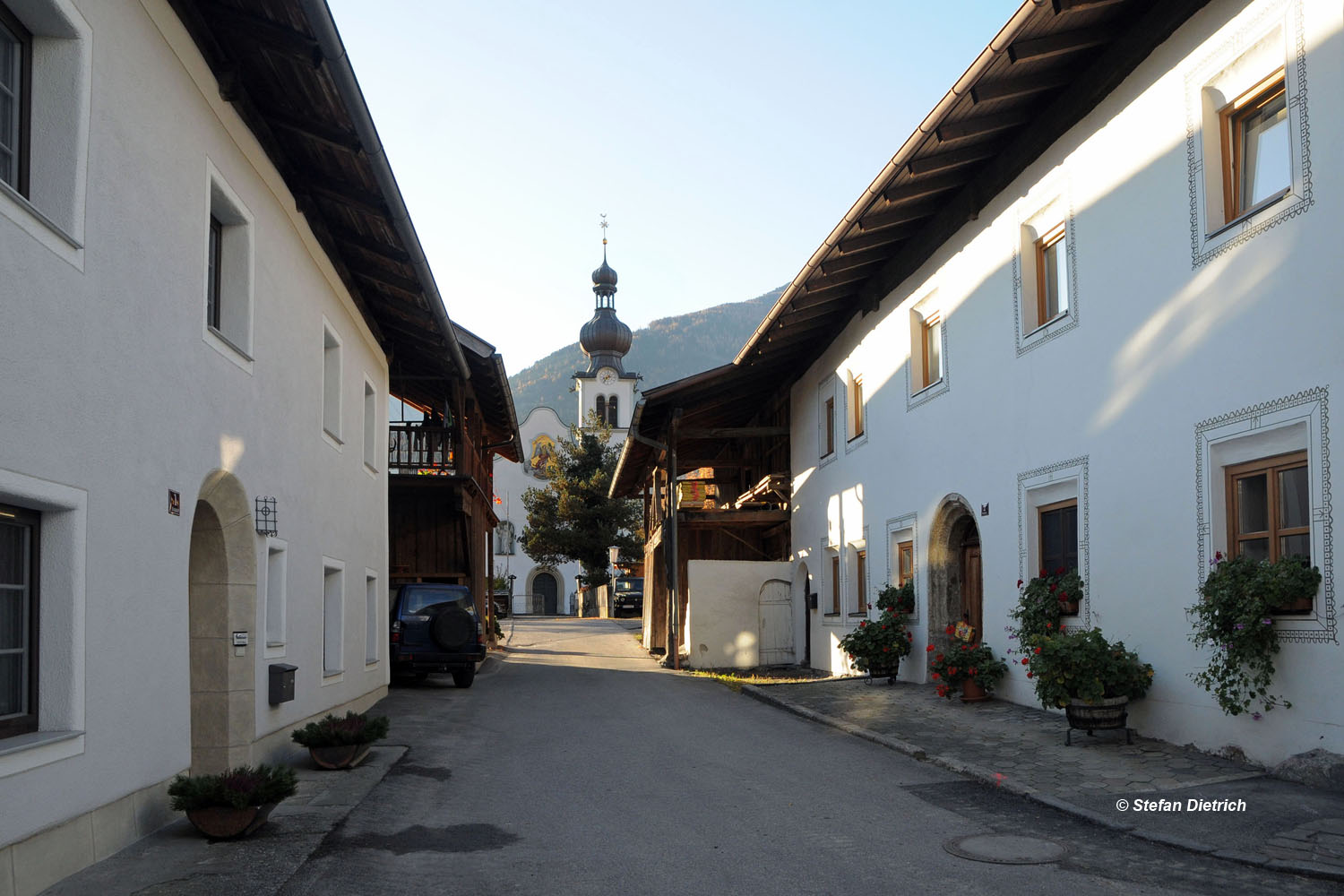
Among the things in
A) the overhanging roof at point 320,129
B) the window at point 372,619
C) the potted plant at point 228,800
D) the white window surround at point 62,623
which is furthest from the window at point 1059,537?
the white window surround at point 62,623

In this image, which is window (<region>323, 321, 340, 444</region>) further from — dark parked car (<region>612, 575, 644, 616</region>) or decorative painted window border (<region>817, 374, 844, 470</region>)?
dark parked car (<region>612, 575, 644, 616</region>)

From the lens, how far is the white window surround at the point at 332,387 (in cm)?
1404

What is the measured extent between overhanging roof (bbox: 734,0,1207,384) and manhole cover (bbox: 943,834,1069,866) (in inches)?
265

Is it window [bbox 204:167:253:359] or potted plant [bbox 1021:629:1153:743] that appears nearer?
window [bbox 204:167:253:359]

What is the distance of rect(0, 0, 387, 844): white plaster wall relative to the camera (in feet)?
19.6

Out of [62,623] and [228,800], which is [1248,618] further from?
[62,623]

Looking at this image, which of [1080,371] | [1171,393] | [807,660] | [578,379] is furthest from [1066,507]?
[578,379]

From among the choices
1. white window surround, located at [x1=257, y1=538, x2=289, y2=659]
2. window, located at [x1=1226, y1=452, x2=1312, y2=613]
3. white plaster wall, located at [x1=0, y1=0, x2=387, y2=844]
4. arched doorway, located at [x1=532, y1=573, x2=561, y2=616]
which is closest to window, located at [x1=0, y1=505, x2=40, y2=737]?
white plaster wall, located at [x1=0, y1=0, x2=387, y2=844]

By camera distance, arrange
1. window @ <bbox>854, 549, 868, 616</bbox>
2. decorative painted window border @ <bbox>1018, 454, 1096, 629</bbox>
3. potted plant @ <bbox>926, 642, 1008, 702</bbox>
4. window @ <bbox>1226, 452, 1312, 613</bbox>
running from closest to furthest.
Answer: window @ <bbox>1226, 452, 1312, 613</bbox>
decorative painted window border @ <bbox>1018, 454, 1096, 629</bbox>
potted plant @ <bbox>926, 642, 1008, 702</bbox>
window @ <bbox>854, 549, 868, 616</bbox>

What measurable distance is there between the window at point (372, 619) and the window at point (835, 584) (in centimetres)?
835

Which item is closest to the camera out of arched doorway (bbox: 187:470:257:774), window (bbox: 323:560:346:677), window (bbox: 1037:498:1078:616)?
arched doorway (bbox: 187:470:257:774)

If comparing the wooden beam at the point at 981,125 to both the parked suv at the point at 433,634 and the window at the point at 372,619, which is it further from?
the parked suv at the point at 433,634

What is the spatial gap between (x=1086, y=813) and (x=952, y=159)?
8.54 m

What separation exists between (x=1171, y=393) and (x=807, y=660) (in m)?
14.9
